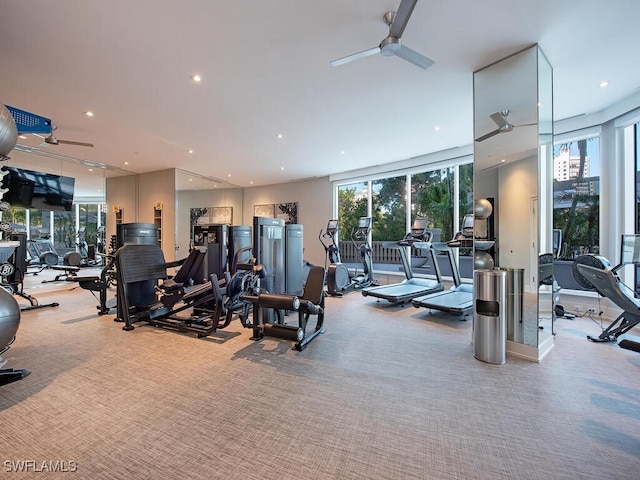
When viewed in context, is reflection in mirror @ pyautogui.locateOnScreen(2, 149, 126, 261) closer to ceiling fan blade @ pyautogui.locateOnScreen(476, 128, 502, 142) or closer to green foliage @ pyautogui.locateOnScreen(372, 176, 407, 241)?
green foliage @ pyautogui.locateOnScreen(372, 176, 407, 241)

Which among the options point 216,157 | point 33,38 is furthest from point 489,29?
point 216,157

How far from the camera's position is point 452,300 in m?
4.83

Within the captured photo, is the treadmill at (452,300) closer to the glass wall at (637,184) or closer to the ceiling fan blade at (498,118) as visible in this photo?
the glass wall at (637,184)

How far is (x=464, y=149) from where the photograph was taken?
243 inches

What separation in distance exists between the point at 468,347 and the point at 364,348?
1.21 meters

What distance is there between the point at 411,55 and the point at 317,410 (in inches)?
124

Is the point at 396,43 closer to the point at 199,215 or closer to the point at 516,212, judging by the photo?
the point at 516,212

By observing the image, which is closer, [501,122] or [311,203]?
[501,122]

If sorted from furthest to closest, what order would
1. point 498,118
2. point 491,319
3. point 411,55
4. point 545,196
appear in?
point 498,118, point 545,196, point 491,319, point 411,55

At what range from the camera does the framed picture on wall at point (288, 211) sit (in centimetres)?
988

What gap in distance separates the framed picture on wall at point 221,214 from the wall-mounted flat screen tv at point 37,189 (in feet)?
12.3

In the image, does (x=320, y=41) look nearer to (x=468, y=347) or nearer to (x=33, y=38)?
(x=33, y=38)

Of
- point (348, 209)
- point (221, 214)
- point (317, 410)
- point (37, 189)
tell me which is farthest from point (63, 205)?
point (317, 410)

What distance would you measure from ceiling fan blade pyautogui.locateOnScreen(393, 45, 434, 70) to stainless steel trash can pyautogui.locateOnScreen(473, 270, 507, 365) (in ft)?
7.18
